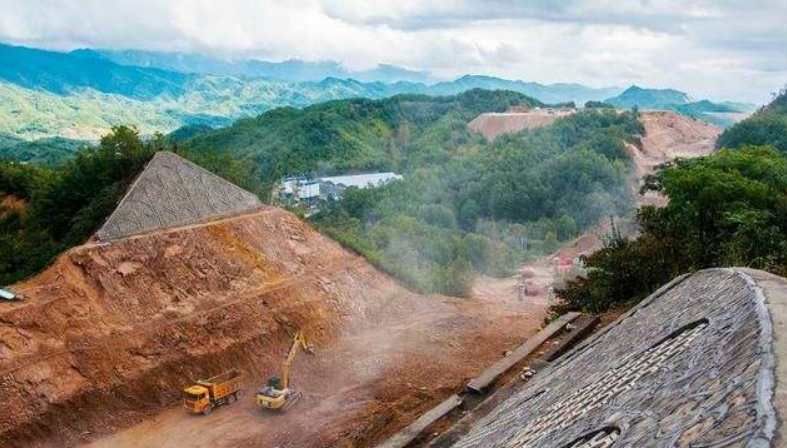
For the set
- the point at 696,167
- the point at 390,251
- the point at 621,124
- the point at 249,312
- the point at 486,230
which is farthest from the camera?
the point at 621,124

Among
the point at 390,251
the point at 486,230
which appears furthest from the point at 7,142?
the point at 390,251

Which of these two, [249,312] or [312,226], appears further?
[312,226]

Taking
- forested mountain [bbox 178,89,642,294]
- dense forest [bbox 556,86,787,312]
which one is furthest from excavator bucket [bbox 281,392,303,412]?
forested mountain [bbox 178,89,642,294]

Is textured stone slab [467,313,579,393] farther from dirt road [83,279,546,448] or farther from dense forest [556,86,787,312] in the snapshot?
dirt road [83,279,546,448]

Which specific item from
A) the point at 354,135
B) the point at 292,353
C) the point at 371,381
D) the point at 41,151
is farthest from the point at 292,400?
the point at 41,151

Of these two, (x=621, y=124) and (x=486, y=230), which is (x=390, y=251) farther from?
(x=621, y=124)

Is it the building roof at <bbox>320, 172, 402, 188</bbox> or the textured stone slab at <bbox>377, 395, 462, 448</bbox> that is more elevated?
the building roof at <bbox>320, 172, 402, 188</bbox>
